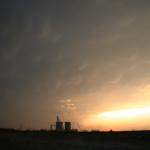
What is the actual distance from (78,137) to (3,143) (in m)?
6.80

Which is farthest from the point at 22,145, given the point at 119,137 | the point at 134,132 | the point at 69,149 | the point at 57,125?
the point at 57,125

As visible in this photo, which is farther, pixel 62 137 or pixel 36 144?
pixel 62 137

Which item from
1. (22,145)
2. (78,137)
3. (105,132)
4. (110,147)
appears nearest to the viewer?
(110,147)

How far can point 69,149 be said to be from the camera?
28.4m

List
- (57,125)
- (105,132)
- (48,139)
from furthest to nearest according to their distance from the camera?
(57,125) → (105,132) → (48,139)

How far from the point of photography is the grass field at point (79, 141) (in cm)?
2889

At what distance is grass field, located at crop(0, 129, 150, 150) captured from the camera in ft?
94.8

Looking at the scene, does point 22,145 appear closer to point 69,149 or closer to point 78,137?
point 69,149

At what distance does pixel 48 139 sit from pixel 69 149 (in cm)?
431

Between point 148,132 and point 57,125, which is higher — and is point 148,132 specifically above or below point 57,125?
below

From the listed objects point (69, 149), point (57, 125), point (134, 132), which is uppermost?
point (57, 125)

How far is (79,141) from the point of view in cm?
3170

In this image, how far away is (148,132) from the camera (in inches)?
1401

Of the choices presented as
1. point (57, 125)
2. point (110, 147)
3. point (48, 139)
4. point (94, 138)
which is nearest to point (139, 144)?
point (110, 147)
